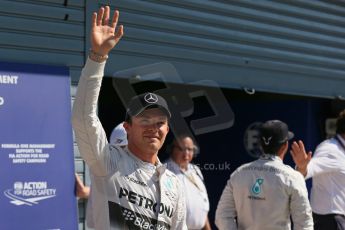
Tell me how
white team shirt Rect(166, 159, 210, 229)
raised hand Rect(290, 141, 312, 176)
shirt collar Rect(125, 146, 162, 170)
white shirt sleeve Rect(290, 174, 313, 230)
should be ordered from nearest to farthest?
shirt collar Rect(125, 146, 162, 170) → white shirt sleeve Rect(290, 174, 313, 230) → raised hand Rect(290, 141, 312, 176) → white team shirt Rect(166, 159, 210, 229)

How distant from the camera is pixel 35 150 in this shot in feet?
14.5

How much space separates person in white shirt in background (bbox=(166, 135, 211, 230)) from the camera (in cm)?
552

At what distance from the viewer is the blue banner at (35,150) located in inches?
169

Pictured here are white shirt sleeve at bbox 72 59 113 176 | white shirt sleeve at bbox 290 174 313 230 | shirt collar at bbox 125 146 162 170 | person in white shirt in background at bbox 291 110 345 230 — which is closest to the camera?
white shirt sleeve at bbox 72 59 113 176


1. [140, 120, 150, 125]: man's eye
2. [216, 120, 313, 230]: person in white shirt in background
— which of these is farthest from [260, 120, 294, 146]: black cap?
[140, 120, 150, 125]: man's eye

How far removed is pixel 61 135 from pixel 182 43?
1.76 metres

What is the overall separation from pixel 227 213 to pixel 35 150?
4.82 ft

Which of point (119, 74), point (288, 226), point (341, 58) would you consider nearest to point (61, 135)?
point (119, 74)

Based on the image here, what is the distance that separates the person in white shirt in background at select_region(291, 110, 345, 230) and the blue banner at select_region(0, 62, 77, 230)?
6.28 feet

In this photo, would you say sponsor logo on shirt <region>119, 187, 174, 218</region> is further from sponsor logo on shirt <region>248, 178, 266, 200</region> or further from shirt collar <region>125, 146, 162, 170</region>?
sponsor logo on shirt <region>248, 178, 266, 200</region>

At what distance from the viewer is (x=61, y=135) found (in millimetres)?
4582

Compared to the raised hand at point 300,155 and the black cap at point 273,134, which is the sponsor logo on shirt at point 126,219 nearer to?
the black cap at point 273,134

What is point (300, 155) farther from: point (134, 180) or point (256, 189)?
point (134, 180)

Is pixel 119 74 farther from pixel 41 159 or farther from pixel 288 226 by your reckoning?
pixel 288 226
